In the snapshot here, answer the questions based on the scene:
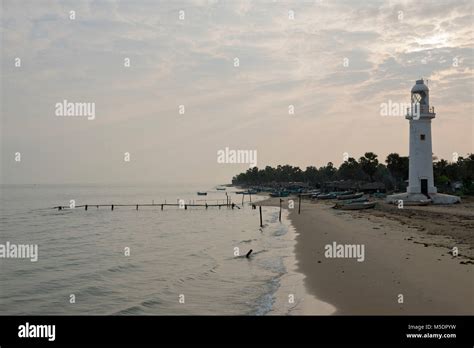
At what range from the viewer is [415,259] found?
18.5 m

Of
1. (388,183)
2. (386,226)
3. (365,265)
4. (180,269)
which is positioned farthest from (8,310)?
(388,183)

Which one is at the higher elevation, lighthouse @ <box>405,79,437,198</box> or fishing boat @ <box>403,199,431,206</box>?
lighthouse @ <box>405,79,437,198</box>

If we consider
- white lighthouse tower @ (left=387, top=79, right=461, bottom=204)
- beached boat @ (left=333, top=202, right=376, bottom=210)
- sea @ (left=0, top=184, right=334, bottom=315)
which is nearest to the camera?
sea @ (left=0, top=184, right=334, bottom=315)

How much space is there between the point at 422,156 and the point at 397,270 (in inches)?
1218

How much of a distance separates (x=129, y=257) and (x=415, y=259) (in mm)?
16799

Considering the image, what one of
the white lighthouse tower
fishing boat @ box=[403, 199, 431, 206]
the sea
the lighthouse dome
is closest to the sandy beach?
the sea

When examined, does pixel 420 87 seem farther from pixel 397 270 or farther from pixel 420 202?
pixel 397 270

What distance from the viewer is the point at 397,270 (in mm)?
16828

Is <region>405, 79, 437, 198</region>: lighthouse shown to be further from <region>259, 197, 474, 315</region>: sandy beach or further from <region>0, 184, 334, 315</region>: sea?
<region>0, 184, 334, 315</region>: sea

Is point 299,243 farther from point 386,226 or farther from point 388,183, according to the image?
point 388,183

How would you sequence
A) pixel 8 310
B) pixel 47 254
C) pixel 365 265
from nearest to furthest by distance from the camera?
1. pixel 8 310
2. pixel 365 265
3. pixel 47 254

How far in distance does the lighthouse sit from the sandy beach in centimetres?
1260

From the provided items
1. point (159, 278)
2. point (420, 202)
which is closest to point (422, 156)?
point (420, 202)

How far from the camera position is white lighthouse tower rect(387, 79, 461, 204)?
44.4 metres
